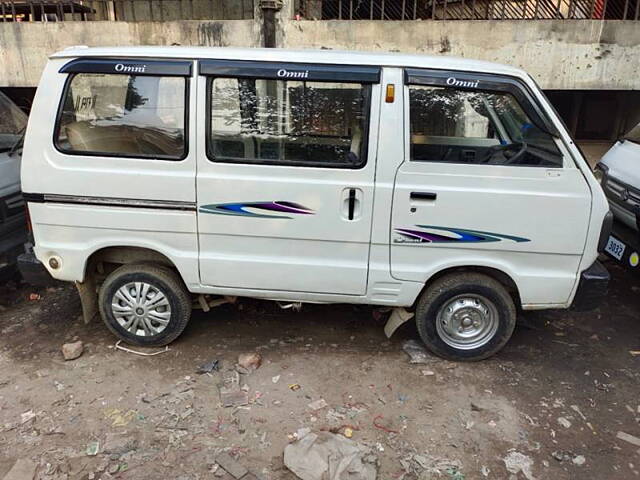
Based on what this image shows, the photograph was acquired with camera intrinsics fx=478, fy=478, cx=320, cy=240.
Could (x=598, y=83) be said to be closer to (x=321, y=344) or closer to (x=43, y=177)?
(x=321, y=344)

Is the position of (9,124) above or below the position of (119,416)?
above

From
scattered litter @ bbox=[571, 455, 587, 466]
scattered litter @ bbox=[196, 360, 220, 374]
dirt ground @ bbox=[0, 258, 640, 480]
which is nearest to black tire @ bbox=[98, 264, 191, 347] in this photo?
dirt ground @ bbox=[0, 258, 640, 480]

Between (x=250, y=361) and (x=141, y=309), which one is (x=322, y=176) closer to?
(x=250, y=361)

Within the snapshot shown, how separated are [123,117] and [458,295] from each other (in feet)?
8.67

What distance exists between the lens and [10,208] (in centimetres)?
421

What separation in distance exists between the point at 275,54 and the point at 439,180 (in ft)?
4.41

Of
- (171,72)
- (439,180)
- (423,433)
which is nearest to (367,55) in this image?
(439,180)

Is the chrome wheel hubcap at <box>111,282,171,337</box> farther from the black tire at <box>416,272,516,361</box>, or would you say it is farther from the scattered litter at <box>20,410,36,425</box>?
the black tire at <box>416,272,516,361</box>

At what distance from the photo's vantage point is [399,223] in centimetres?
319

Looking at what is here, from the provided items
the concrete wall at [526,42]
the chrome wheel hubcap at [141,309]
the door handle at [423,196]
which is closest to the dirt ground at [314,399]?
the chrome wheel hubcap at [141,309]

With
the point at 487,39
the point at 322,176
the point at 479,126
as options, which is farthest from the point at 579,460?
the point at 487,39

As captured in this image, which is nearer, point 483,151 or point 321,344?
point 483,151

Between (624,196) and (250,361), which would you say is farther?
(624,196)

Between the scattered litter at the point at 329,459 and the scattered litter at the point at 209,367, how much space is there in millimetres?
929
